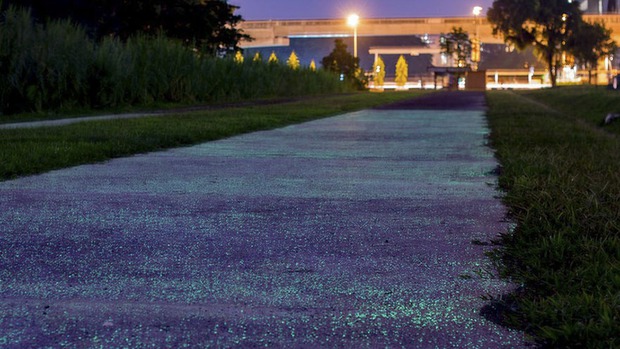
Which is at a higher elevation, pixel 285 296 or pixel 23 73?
pixel 23 73

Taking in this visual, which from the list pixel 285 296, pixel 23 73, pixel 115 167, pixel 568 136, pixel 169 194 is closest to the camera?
pixel 285 296

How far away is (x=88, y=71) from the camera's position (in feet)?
57.3

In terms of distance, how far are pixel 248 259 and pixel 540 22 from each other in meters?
59.0

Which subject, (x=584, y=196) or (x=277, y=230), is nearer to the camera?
(x=277, y=230)

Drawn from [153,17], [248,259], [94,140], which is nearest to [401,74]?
[153,17]

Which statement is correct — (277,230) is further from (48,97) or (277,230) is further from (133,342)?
(48,97)

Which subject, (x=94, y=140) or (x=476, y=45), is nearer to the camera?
(x=94, y=140)

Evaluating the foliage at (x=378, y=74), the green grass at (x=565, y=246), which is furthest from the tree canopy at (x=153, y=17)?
the foliage at (x=378, y=74)

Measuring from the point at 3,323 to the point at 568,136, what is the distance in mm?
8725

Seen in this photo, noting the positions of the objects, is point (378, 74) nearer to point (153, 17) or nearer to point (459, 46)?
point (459, 46)

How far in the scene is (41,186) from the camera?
18.6ft

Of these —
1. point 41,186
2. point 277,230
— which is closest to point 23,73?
point 41,186

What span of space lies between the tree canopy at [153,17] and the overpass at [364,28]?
60622mm

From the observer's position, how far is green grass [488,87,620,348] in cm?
248
